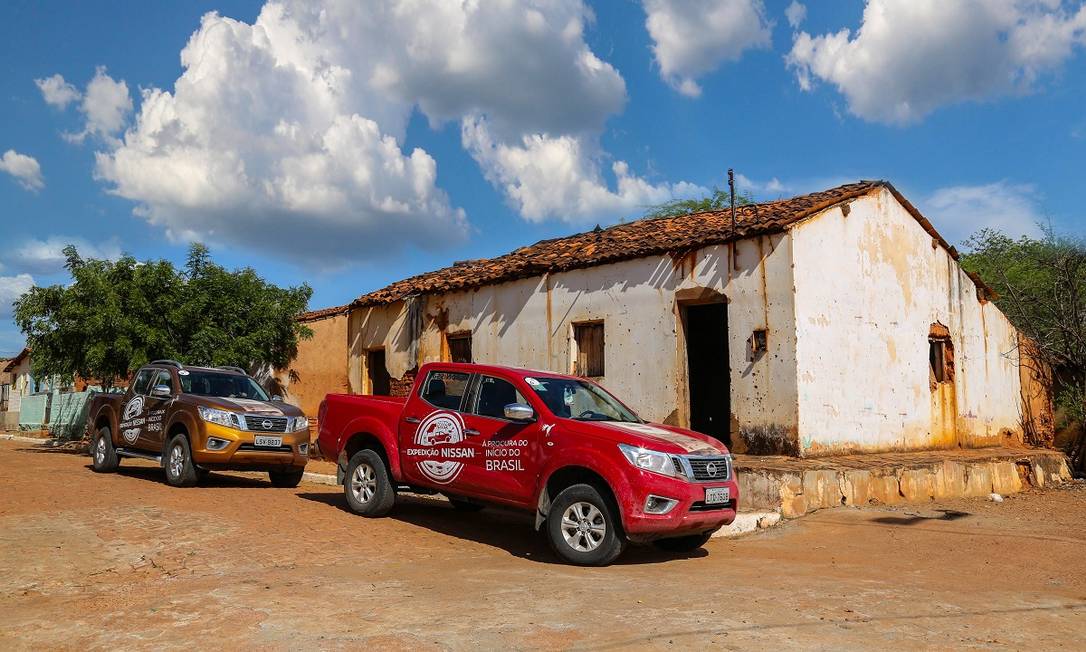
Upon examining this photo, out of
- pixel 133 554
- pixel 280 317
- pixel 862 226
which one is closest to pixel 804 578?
pixel 133 554

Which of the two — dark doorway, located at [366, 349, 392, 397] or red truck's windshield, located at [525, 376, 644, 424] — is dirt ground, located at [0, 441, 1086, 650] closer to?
red truck's windshield, located at [525, 376, 644, 424]

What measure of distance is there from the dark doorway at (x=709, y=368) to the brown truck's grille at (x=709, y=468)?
28.6 feet

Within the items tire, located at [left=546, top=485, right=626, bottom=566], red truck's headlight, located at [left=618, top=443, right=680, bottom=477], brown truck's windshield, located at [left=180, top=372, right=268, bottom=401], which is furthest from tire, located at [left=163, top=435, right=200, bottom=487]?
red truck's headlight, located at [left=618, top=443, right=680, bottom=477]

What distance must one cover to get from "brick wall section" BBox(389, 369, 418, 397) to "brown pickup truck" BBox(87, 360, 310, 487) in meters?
6.02

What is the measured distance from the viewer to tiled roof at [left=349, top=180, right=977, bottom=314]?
1284 centimetres

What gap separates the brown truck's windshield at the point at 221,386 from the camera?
1169 centimetres

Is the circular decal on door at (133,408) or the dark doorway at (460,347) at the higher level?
the dark doorway at (460,347)

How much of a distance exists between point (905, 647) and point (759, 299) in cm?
814

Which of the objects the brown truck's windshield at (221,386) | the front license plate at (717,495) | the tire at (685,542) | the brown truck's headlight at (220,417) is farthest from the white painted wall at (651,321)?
the brown truck's headlight at (220,417)

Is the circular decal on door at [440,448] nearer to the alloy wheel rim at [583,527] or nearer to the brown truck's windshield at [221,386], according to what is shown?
the alloy wheel rim at [583,527]

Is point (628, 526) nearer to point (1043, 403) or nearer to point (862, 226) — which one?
point (862, 226)

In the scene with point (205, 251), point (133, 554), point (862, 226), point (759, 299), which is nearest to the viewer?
point (133, 554)

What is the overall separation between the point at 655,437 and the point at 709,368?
32.1 feet

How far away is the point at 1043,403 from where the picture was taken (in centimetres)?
1786
